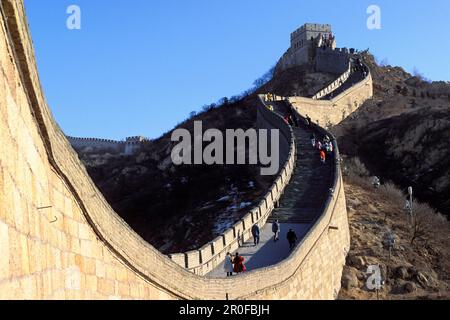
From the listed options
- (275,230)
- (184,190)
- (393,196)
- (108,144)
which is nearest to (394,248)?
(275,230)

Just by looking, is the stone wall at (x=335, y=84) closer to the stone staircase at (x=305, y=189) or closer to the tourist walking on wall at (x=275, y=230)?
the stone staircase at (x=305, y=189)

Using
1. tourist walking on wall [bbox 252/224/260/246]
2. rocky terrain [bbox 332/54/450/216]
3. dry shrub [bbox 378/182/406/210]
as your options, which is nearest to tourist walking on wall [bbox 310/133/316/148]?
dry shrub [bbox 378/182/406/210]

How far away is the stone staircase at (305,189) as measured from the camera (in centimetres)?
1900

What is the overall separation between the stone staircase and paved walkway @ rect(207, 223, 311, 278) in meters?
0.70

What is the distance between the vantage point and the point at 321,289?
15844 millimetres

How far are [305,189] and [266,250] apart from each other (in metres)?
6.12

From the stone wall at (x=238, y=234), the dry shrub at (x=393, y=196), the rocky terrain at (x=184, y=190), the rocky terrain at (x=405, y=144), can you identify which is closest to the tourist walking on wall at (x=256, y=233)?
the stone wall at (x=238, y=234)

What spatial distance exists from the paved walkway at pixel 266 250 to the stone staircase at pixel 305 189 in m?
0.70

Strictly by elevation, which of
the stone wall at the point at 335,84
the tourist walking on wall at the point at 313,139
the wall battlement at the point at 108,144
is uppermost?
the stone wall at the point at 335,84

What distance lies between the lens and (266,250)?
15859 millimetres

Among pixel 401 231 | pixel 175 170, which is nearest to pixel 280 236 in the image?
pixel 401 231

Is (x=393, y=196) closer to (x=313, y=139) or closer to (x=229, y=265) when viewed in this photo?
(x=313, y=139)
